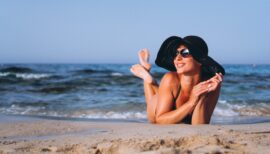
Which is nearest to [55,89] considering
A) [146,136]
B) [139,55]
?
[139,55]

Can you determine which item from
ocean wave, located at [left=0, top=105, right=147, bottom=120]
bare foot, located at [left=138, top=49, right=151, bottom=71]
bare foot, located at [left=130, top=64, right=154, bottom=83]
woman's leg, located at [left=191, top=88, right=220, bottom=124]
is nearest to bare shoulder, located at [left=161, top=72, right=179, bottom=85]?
woman's leg, located at [left=191, top=88, right=220, bottom=124]

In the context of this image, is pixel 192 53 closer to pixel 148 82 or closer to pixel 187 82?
pixel 187 82

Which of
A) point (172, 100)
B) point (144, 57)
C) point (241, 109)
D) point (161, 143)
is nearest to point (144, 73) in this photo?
point (144, 57)

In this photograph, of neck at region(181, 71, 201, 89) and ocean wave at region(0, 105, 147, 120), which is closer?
neck at region(181, 71, 201, 89)

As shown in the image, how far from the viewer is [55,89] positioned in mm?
12812

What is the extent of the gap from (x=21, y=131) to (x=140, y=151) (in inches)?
87.8

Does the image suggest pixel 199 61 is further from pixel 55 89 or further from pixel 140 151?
pixel 55 89

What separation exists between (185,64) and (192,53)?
0.14 meters

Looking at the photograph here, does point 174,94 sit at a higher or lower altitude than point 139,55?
lower

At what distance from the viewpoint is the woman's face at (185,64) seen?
14.3 ft

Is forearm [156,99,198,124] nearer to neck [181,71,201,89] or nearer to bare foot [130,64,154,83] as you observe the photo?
neck [181,71,201,89]

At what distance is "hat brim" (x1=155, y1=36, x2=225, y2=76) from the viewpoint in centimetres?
435

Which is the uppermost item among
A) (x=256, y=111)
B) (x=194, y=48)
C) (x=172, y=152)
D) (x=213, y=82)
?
(x=194, y=48)

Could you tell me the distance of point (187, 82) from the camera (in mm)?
4473
